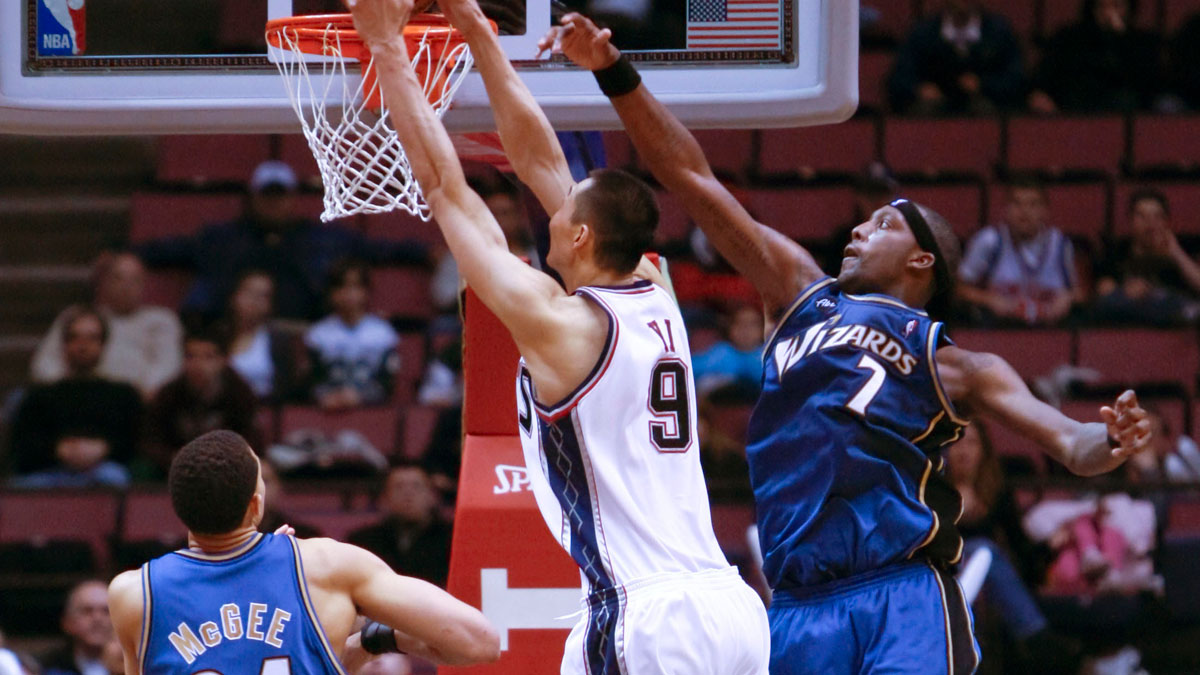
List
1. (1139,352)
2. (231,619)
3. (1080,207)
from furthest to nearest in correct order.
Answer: (1080,207) < (1139,352) < (231,619)

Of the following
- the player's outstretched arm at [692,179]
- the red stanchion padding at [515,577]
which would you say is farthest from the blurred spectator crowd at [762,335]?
the player's outstretched arm at [692,179]

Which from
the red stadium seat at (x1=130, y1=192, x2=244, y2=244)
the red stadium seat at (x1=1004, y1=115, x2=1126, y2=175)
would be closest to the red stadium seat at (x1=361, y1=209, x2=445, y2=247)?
the red stadium seat at (x1=130, y1=192, x2=244, y2=244)

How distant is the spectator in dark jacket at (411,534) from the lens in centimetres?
698

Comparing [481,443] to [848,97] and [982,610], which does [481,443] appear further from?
[982,610]

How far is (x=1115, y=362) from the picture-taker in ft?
28.0

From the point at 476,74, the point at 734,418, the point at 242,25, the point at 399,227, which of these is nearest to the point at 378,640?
the point at 476,74

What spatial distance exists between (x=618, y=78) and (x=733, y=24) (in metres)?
0.60

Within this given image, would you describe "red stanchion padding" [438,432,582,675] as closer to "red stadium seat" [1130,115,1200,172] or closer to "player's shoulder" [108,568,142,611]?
"player's shoulder" [108,568,142,611]

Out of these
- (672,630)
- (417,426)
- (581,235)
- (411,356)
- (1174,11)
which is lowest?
(417,426)

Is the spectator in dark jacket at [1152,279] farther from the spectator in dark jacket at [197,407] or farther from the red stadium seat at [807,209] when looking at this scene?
the spectator in dark jacket at [197,407]

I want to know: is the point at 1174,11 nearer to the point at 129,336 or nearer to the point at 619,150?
the point at 619,150

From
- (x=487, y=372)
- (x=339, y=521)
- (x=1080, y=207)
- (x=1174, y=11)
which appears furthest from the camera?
(x=1174, y=11)

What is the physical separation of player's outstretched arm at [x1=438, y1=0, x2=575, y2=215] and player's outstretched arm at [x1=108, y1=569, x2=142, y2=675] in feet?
4.28

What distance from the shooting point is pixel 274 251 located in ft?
28.5
